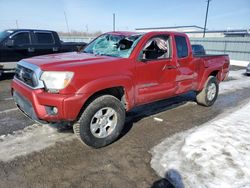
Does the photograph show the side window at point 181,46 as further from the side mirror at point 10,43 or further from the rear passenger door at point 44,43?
the side mirror at point 10,43

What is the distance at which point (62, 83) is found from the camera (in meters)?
3.50

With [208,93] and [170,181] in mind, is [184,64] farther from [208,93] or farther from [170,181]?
[170,181]

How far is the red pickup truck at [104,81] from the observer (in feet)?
11.6

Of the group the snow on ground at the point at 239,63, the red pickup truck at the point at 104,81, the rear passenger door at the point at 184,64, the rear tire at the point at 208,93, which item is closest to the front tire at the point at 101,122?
the red pickup truck at the point at 104,81

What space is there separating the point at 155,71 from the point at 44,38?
7.57 metres

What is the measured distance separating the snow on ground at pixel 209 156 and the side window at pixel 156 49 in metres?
1.59

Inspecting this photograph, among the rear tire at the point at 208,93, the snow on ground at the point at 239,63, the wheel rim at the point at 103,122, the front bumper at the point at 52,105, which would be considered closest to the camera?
the front bumper at the point at 52,105

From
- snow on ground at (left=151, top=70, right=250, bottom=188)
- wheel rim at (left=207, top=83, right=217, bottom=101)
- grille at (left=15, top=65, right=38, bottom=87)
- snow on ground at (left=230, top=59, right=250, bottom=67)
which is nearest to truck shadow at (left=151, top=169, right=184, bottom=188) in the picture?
snow on ground at (left=151, top=70, right=250, bottom=188)

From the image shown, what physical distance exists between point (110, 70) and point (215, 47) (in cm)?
2517

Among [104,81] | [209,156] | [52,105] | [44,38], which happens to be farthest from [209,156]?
[44,38]

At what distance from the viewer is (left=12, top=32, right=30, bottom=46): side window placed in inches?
388

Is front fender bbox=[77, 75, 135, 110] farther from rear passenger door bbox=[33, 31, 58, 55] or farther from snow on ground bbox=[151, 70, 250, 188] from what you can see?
rear passenger door bbox=[33, 31, 58, 55]

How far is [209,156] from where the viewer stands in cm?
379

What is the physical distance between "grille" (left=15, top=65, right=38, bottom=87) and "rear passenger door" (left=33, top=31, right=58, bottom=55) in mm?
6537
